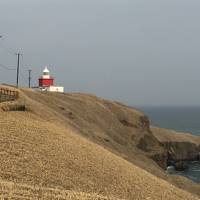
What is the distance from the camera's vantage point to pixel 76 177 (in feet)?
110

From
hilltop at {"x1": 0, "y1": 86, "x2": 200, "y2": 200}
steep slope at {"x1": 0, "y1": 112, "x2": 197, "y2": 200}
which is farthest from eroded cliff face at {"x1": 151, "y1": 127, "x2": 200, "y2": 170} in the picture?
steep slope at {"x1": 0, "y1": 112, "x2": 197, "y2": 200}

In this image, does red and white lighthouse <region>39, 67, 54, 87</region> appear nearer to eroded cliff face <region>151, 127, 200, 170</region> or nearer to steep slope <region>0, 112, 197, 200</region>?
eroded cliff face <region>151, 127, 200, 170</region>

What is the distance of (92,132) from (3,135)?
883 inches

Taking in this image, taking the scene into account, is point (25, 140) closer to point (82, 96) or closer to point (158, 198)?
point (158, 198)

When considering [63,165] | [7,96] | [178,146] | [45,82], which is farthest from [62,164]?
[178,146]

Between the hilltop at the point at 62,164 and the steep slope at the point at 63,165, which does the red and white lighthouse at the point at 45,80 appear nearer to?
the hilltop at the point at 62,164

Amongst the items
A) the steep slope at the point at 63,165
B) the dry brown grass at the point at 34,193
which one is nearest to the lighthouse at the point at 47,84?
the steep slope at the point at 63,165

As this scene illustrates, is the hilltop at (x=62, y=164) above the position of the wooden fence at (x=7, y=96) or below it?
below

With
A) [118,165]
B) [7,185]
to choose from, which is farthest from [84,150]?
[7,185]

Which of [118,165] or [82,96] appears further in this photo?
[82,96]

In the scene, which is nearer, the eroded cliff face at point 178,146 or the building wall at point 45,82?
the building wall at point 45,82

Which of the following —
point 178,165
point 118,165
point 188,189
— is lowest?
point 178,165

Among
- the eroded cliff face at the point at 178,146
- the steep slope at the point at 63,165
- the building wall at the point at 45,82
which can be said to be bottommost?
the eroded cliff face at the point at 178,146

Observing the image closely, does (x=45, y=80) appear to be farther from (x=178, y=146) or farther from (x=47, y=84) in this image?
(x=178, y=146)
